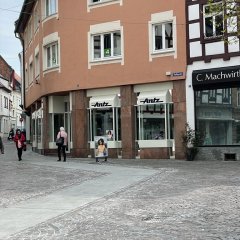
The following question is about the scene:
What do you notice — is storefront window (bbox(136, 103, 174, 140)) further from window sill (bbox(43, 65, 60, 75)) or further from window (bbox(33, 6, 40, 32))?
window (bbox(33, 6, 40, 32))

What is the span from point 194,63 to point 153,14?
3344 mm

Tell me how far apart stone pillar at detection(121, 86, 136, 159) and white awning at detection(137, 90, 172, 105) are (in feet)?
1.67

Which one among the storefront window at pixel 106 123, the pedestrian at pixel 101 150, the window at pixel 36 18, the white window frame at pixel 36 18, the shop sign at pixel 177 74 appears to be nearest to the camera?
the pedestrian at pixel 101 150

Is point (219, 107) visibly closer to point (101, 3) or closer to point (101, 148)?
point (101, 148)

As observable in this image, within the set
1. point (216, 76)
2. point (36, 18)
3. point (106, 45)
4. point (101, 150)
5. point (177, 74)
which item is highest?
point (36, 18)

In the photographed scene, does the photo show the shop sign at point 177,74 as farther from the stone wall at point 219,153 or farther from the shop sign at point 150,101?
the stone wall at point 219,153

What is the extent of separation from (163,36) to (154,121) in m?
4.16

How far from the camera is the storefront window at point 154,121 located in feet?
76.9

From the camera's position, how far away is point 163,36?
23.7m

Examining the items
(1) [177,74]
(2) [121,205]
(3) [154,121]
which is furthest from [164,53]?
(2) [121,205]

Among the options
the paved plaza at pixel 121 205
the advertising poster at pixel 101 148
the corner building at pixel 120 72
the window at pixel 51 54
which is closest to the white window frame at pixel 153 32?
the corner building at pixel 120 72

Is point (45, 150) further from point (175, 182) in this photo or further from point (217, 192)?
point (217, 192)

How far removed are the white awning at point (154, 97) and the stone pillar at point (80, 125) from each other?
3.47 m

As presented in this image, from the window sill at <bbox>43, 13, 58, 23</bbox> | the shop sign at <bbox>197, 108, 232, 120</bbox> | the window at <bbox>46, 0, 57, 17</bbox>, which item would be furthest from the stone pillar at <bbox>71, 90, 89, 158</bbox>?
the shop sign at <bbox>197, 108, 232, 120</bbox>
